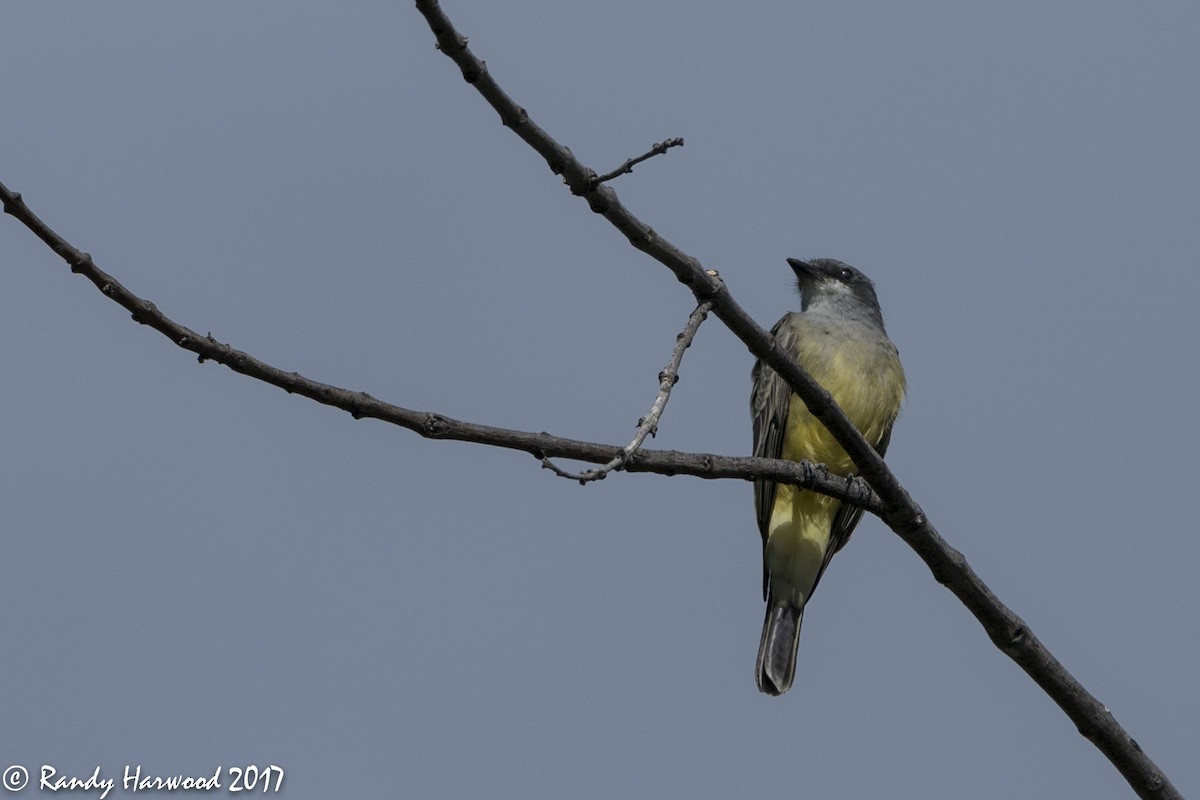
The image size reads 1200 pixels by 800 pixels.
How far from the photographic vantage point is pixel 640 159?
457 centimetres

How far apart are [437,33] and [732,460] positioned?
2.18m

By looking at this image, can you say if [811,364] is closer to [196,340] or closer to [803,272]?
[803,272]

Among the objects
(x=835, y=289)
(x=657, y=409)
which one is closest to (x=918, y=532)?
(x=657, y=409)

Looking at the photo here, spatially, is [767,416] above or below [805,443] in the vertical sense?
above

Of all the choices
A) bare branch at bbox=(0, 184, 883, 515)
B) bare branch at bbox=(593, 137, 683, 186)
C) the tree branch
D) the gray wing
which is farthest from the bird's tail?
bare branch at bbox=(593, 137, 683, 186)

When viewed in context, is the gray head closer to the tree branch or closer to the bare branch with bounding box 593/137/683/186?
the tree branch

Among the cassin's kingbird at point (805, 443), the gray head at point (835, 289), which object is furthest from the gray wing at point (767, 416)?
the gray head at point (835, 289)

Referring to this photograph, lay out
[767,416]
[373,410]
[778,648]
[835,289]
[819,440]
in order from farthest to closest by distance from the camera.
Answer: [835,289], [778,648], [767,416], [819,440], [373,410]

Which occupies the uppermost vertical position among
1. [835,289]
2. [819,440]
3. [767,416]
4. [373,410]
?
[835,289]

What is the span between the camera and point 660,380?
15.8 ft

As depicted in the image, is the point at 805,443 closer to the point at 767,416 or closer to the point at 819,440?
the point at 819,440

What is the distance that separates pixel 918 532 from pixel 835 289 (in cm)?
564

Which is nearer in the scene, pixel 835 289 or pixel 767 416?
pixel 767 416

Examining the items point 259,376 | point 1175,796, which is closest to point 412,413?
point 259,376
